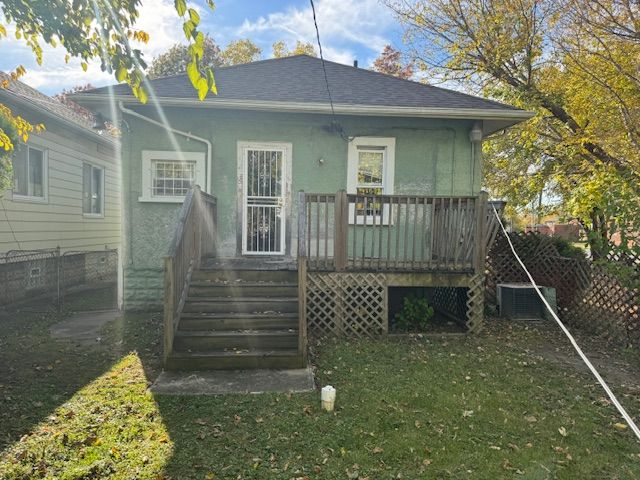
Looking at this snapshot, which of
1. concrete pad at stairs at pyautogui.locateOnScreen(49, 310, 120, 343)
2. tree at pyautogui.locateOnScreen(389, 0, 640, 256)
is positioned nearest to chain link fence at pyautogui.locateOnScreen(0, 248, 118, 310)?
concrete pad at stairs at pyautogui.locateOnScreen(49, 310, 120, 343)

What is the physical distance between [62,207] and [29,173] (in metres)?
1.21

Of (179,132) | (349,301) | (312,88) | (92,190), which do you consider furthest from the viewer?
(92,190)

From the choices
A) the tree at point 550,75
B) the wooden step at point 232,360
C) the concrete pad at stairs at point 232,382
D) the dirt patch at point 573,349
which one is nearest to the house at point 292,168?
the dirt patch at point 573,349

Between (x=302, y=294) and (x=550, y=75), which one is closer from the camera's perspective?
(x=302, y=294)

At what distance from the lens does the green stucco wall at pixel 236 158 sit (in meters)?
7.29

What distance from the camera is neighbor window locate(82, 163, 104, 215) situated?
429 inches

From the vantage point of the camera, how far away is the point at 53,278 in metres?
9.23

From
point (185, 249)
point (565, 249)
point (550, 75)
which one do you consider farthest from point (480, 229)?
point (550, 75)

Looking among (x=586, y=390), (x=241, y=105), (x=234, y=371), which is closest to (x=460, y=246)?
(x=586, y=390)

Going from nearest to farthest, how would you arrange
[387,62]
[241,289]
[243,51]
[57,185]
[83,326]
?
[241,289], [83,326], [57,185], [243,51], [387,62]

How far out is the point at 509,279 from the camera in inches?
340

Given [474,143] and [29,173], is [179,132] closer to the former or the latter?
[29,173]

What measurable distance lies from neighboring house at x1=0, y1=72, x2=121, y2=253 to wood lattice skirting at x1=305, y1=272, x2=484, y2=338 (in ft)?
19.4

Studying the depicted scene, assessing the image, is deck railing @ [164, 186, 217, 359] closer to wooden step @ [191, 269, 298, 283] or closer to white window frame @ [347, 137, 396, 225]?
wooden step @ [191, 269, 298, 283]
